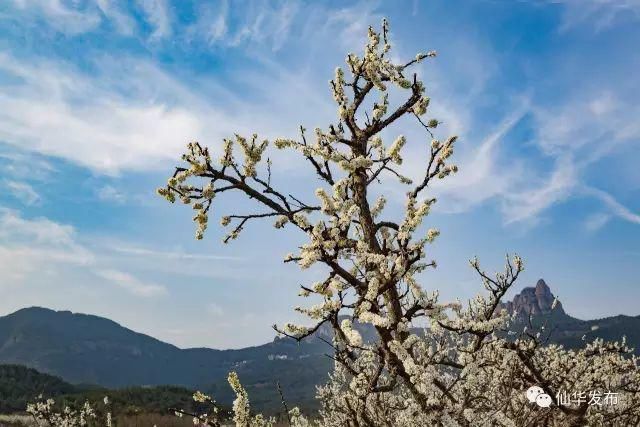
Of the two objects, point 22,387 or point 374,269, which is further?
point 22,387

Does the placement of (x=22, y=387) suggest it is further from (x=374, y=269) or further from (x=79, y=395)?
(x=374, y=269)

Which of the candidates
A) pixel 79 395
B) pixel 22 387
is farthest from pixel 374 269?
pixel 22 387

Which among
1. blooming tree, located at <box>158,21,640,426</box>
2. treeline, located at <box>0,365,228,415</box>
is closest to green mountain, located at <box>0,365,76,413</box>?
treeline, located at <box>0,365,228,415</box>

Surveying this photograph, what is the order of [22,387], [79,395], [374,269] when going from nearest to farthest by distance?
1. [374,269]
2. [79,395]
3. [22,387]

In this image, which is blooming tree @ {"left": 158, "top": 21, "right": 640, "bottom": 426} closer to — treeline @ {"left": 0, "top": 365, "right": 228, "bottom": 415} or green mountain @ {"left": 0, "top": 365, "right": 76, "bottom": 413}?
treeline @ {"left": 0, "top": 365, "right": 228, "bottom": 415}

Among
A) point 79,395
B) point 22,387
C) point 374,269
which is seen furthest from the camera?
point 22,387

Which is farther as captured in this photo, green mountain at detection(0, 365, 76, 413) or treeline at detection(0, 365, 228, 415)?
green mountain at detection(0, 365, 76, 413)

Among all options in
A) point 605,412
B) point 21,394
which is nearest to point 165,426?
point 21,394

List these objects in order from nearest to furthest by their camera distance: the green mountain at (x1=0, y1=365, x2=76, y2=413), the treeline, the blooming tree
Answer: the blooming tree, the treeline, the green mountain at (x1=0, y1=365, x2=76, y2=413)

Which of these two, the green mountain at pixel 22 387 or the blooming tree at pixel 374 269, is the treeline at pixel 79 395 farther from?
the blooming tree at pixel 374 269

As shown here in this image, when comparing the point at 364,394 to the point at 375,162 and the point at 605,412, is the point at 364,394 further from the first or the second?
the point at 605,412

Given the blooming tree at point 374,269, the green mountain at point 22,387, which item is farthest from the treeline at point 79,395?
the blooming tree at point 374,269

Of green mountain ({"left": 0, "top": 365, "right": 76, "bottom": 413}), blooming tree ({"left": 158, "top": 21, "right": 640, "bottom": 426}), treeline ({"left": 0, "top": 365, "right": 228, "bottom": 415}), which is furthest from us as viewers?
green mountain ({"left": 0, "top": 365, "right": 76, "bottom": 413})

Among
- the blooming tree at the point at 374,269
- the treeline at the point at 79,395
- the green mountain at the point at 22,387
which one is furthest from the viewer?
the green mountain at the point at 22,387
